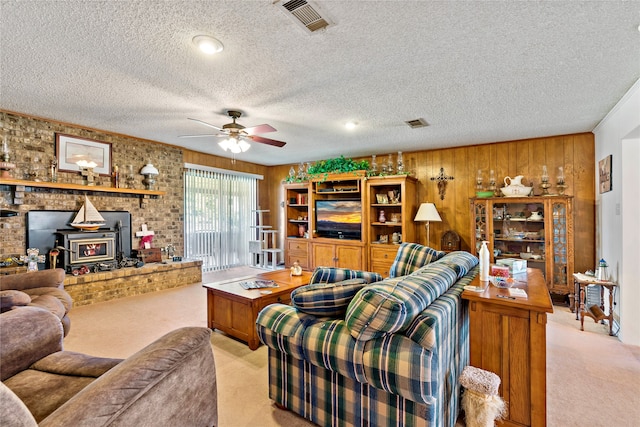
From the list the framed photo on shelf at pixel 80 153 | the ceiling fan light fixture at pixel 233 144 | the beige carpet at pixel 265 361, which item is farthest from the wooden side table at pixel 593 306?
the framed photo on shelf at pixel 80 153

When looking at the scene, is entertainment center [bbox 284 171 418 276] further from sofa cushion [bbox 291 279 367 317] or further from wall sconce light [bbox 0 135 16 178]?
wall sconce light [bbox 0 135 16 178]

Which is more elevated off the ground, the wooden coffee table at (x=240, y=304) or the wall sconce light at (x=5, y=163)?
the wall sconce light at (x=5, y=163)

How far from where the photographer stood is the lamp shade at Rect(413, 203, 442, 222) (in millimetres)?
5188

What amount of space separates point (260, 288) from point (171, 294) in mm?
2307

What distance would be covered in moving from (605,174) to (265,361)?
4.47 m

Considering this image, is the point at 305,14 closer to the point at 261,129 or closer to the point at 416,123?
the point at 261,129

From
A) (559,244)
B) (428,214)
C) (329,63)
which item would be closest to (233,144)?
(329,63)

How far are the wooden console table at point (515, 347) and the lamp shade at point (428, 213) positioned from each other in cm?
336

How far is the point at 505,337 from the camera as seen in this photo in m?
1.79

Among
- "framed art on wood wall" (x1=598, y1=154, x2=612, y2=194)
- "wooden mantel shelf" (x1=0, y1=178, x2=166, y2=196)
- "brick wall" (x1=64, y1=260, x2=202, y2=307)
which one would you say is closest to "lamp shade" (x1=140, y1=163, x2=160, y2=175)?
"wooden mantel shelf" (x1=0, y1=178, x2=166, y2=196)

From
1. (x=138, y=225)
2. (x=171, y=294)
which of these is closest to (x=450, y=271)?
(x=171, y=294)

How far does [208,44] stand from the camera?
2197 millimetres

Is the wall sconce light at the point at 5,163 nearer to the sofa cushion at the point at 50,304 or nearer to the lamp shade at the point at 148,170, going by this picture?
the lamp shade at the point at 148,170

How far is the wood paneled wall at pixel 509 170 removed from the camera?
450 cm
